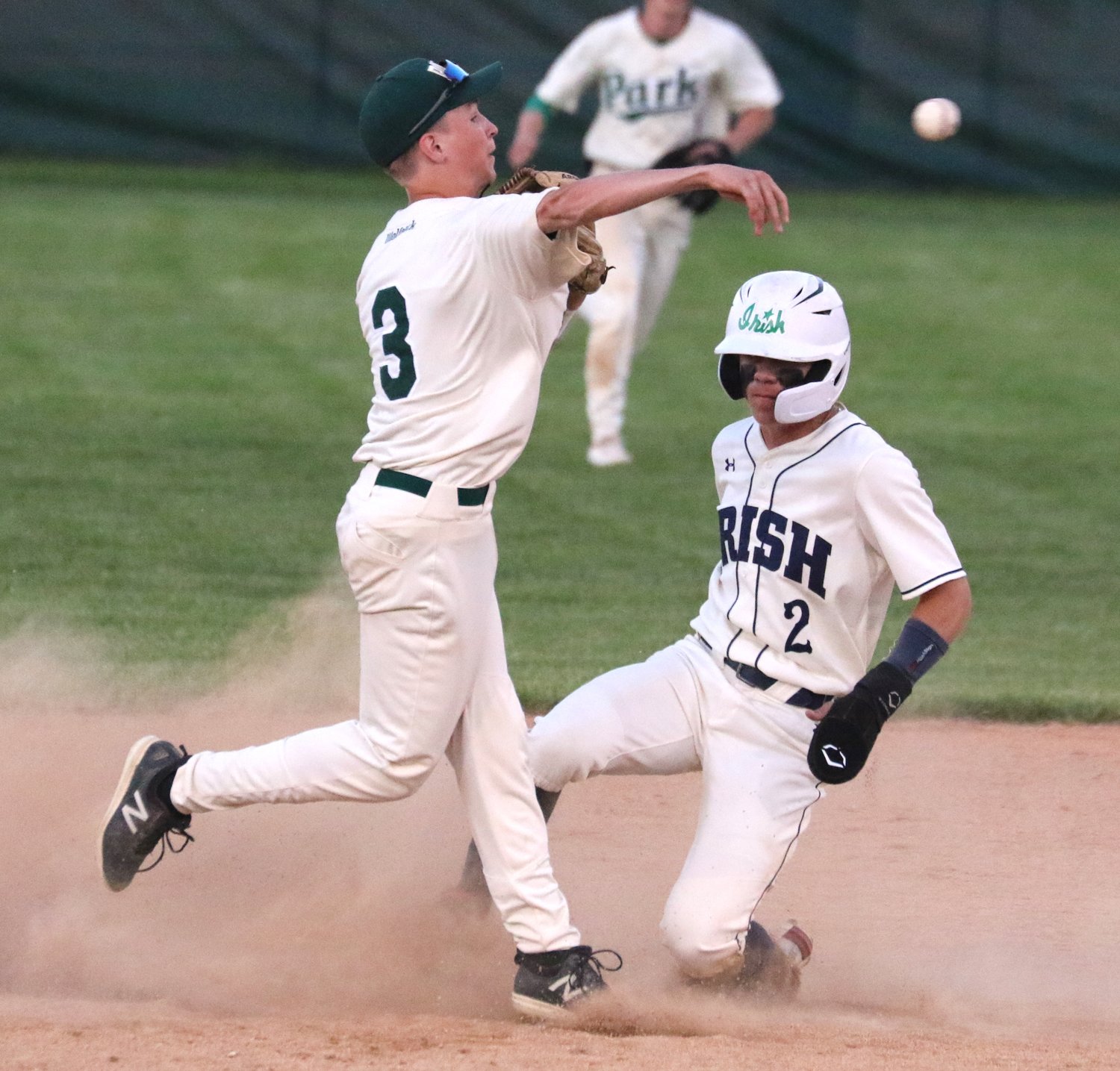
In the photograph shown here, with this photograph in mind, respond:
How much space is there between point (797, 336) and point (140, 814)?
1.88 m

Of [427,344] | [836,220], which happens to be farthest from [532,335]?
[836,220]

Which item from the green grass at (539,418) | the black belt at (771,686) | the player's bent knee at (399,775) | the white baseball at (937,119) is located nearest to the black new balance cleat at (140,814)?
the player's bent knee at (399,775)

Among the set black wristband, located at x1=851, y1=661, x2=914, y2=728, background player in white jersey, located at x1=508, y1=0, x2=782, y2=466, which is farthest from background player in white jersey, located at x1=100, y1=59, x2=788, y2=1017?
background player in white jersey, located at x1=508, y1=0, x2=782, y2=466

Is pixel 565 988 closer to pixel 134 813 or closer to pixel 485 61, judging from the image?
pixel 134 813

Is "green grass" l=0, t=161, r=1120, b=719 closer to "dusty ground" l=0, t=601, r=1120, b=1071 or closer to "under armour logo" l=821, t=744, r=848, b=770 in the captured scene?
"dusty ground" l=0, t=601, r=1120, b=1071

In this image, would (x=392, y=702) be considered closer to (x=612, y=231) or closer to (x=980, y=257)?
(x=612, y=231)

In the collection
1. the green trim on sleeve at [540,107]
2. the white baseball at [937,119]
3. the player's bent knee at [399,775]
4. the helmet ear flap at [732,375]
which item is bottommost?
the player's bent knee at [399,775]

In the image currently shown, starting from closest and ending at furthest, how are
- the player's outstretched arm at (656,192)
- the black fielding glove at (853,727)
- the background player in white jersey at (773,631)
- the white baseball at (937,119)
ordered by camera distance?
the player's outstretched arm at (656,192)
the black fielding glove at (853,727)
the background player in white jersey at (773,631)
the white baseball at (937,119)

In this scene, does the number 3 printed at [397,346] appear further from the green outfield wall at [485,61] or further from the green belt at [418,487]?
the green outfield wall at [485,61]

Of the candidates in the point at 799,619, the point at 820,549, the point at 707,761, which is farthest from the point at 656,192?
the point at 707,761

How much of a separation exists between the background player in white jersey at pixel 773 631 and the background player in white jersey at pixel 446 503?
37cm

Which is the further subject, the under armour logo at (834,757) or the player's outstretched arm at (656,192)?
the under armour logo at (834,757)

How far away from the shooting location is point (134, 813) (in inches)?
172

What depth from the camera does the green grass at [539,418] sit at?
745 cm
